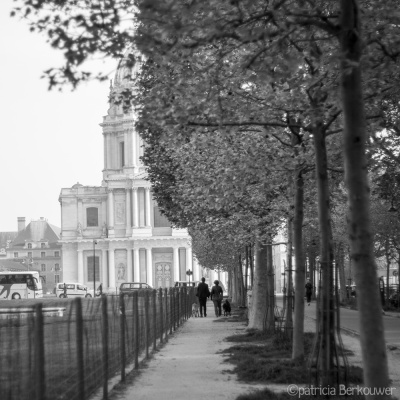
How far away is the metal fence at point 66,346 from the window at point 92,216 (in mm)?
135118

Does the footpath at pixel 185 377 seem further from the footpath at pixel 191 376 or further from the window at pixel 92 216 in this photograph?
the window at pixel 92 216

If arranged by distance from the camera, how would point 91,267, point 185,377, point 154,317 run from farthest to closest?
1. point 91,267
2. point 154,317
3. point 185,377

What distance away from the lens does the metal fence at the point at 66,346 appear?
335 inches

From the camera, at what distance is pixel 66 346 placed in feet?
34.3

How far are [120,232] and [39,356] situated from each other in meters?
144

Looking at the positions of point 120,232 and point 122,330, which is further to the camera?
point 120,232

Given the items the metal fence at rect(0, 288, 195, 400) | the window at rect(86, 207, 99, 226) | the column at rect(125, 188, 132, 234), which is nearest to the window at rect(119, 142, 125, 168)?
the column at rect(125, 188, 132, 234)

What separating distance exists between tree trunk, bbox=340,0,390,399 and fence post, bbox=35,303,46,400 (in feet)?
8.68

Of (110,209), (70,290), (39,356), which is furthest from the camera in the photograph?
(110,209)

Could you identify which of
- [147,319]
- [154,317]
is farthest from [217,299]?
[147,319]

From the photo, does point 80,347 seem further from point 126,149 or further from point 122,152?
point 122,152

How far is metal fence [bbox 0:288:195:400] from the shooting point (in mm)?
8508

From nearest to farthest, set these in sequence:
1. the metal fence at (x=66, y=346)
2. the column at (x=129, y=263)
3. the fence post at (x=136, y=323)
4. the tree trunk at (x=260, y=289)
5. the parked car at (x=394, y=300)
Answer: the metal fence at (x=66, y=346)
the fence post at (x=136, y=323)
the tree trunk at (x=260, y=289)
the parked car at (x=394, y=300)
the column at (x=129, y=263)

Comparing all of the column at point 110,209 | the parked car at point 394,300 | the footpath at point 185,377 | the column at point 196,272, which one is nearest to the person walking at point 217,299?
the parked car at point 394,300
